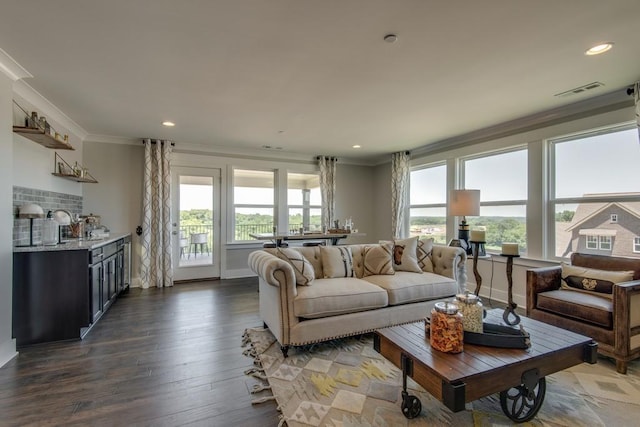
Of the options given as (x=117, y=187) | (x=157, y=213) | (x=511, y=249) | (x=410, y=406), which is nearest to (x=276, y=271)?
(x=410, y=406)

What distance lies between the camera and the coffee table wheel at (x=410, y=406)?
1744mm

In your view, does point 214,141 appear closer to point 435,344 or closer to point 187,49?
point 187,49

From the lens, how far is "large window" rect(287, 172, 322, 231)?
6285mm

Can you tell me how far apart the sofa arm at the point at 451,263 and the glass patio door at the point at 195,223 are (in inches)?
155

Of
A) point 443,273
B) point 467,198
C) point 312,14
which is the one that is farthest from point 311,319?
point 467,198

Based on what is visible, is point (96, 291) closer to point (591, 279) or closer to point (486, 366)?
point (486, 366)

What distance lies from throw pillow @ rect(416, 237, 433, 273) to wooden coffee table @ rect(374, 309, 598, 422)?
5.42 feet

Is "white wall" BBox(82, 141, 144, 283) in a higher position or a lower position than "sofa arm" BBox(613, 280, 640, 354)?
higher

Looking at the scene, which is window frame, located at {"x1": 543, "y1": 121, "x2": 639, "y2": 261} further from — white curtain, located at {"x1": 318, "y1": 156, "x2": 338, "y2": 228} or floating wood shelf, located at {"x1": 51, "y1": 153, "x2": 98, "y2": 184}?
floating wood shelf, located at {"x1": 51, "y1": 153, "x2": 98, "y2": 184}

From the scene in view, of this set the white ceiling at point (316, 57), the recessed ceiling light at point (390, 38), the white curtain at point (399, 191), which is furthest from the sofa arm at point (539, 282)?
the white curtain at point (399, 191)

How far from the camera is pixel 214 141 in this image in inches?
201

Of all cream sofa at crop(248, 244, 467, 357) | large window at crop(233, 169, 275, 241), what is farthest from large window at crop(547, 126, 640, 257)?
large window at crop(233, 169, 275, 241)

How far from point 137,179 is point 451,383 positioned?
214 inches

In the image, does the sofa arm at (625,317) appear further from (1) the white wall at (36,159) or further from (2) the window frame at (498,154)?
(1) the white wall at (36,159)
